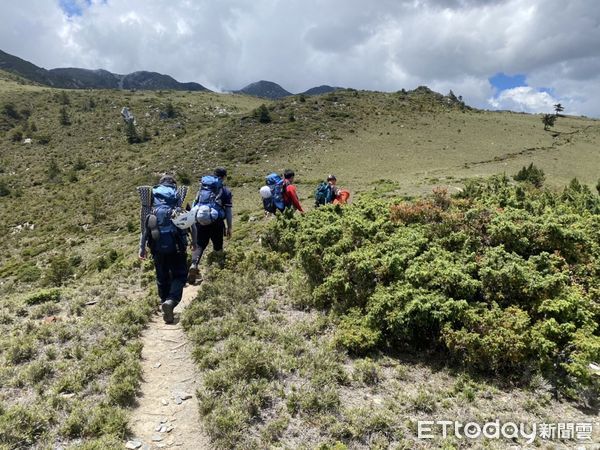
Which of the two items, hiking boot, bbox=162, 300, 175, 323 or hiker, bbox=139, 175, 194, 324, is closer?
hiker, bbox=139, 175, 194, 324

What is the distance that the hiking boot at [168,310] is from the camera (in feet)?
24.2

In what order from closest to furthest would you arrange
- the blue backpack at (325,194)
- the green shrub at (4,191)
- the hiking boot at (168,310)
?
the hiking boot at (168,310), the blue backpack at (325,194), the green shrub at (4,191)

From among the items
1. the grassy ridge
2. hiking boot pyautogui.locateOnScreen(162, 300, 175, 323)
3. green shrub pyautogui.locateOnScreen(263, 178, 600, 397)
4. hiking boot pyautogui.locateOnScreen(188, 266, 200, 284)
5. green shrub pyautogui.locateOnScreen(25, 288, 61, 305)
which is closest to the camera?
the grassy ridge

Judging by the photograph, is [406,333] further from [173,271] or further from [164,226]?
[164,226]

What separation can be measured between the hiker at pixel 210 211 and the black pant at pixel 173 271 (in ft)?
3.51

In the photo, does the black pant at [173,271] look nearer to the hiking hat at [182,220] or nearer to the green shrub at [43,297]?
the hiking hat at [182,220]

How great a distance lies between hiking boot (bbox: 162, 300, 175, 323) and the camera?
7.38 m

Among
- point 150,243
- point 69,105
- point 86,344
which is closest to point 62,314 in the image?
point 86,344

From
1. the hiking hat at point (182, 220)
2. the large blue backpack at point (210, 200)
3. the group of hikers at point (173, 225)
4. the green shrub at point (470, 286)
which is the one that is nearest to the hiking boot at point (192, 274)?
the group of hikers at point (173, 225)

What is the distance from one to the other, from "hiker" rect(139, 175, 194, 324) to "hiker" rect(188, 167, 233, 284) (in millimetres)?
852

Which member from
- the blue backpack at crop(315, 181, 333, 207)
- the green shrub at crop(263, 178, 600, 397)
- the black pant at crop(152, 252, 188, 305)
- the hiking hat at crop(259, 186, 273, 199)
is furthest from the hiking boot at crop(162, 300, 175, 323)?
the blue backpack at crop(315, 181, 333, 207)

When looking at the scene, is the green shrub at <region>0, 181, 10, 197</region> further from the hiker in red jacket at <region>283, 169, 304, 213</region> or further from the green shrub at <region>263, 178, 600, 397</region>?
the green shrub at <region>263, 178, 600, 397</region>

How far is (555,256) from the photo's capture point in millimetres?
6531

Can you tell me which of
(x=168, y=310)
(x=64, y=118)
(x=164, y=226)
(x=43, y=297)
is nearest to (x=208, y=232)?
(x=164, y=226)
